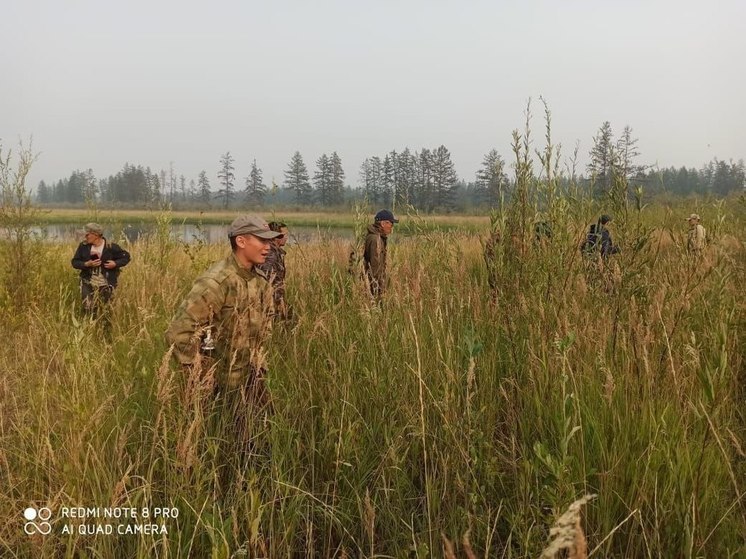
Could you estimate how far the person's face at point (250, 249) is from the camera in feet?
9.57

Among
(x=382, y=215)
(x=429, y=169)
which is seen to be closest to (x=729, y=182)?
(x=429, y=169)

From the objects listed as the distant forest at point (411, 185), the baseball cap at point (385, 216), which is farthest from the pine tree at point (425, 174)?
the baseball cap at point (385, 216)

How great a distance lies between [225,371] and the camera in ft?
9.01

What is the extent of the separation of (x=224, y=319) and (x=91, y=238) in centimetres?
464

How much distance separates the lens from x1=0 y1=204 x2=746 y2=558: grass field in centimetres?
163

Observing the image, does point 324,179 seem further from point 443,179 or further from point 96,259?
point 96,259

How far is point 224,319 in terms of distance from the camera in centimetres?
275

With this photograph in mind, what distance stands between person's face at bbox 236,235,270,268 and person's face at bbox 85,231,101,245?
439 centimetres

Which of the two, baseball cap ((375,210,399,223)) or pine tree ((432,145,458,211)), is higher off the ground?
pine tree ((432,145,458,211))

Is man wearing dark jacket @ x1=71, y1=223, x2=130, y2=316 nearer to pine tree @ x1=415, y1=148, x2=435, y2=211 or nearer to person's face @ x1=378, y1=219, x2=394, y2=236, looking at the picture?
person's face @ x1=378, y1=219, x2=394, y2=236

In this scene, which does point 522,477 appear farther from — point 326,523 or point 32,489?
point 32,489

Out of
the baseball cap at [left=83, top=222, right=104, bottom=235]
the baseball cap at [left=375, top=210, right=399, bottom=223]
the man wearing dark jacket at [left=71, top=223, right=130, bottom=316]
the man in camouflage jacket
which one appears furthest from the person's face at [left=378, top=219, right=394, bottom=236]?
the baseball cap at [left=83, top=222, right=104, bottom=235]

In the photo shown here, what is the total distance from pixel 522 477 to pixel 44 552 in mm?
1741

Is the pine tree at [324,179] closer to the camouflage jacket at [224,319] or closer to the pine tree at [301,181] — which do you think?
the pine tree at [301,181]
